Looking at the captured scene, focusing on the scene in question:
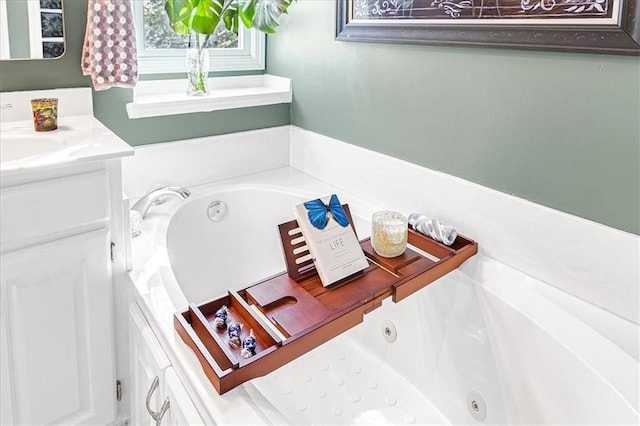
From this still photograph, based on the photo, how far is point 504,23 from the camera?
4.58 feet

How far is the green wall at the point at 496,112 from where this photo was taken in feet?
4.06

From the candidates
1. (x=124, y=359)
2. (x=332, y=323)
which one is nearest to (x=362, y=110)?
(x=332, y=323)

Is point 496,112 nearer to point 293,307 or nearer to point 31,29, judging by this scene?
point 293,307

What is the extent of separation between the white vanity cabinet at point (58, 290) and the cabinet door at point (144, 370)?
8cm

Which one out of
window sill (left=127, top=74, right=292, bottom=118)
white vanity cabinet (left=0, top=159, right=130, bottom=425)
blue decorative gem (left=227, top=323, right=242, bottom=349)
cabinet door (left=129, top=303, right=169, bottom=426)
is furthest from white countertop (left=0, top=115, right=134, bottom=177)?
blue decorative gem (left=227, top=323, right=242, bottom=349)

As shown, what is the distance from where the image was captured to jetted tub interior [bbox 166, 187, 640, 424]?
119 centimetres

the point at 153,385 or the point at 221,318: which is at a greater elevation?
the point at 221,318

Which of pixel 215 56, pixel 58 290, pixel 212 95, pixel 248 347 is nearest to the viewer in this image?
pixel 248 347

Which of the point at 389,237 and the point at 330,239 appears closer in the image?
the point at 330,239

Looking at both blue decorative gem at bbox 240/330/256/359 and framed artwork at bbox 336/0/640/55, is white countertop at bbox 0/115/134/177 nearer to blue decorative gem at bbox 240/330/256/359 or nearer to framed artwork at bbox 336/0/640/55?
blue decorative gem at bbox 240/330/256/359

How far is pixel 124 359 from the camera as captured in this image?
61.3 inches

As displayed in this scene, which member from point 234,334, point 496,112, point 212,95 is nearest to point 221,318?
point 234,334

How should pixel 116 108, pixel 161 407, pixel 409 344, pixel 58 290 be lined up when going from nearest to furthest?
1. pixel 161 407
2. pixel 58 290
3. pixel 409 344
4. pixel 116 108

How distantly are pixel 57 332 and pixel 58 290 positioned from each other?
0.12m
